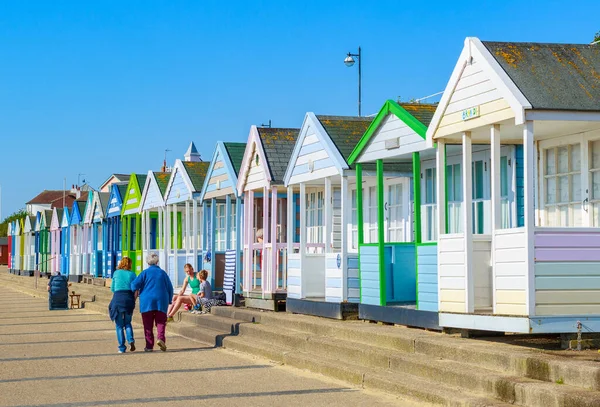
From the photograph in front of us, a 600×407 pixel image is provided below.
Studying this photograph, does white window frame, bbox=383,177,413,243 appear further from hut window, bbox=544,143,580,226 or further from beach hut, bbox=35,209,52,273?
beach hut, bbox=35,209,52,273

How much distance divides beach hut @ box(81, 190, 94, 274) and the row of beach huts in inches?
650

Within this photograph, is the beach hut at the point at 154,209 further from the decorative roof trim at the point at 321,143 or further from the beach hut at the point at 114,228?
the decorative roof trim at the point at 321,143

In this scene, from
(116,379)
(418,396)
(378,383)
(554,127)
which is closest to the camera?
(418,396)

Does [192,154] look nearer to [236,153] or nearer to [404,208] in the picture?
[236,153]

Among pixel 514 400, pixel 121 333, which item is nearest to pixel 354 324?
pixel 121 333

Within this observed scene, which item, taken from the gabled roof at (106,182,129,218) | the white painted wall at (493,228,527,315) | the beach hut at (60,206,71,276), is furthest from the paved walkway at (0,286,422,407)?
the beach hut at (60,206,71,276)

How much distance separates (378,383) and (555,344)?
192 cm

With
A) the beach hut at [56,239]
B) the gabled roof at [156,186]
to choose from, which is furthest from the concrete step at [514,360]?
the beach hut at [56,239]

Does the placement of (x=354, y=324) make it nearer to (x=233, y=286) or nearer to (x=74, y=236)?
(x=233, y=286)

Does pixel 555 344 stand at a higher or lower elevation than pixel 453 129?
lower

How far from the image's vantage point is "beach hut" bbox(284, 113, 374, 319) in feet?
50.1

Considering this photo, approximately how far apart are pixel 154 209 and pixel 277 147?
989cm

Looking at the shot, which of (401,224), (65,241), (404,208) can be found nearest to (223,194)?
(401,224)

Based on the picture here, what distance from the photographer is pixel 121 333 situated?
607 inches
